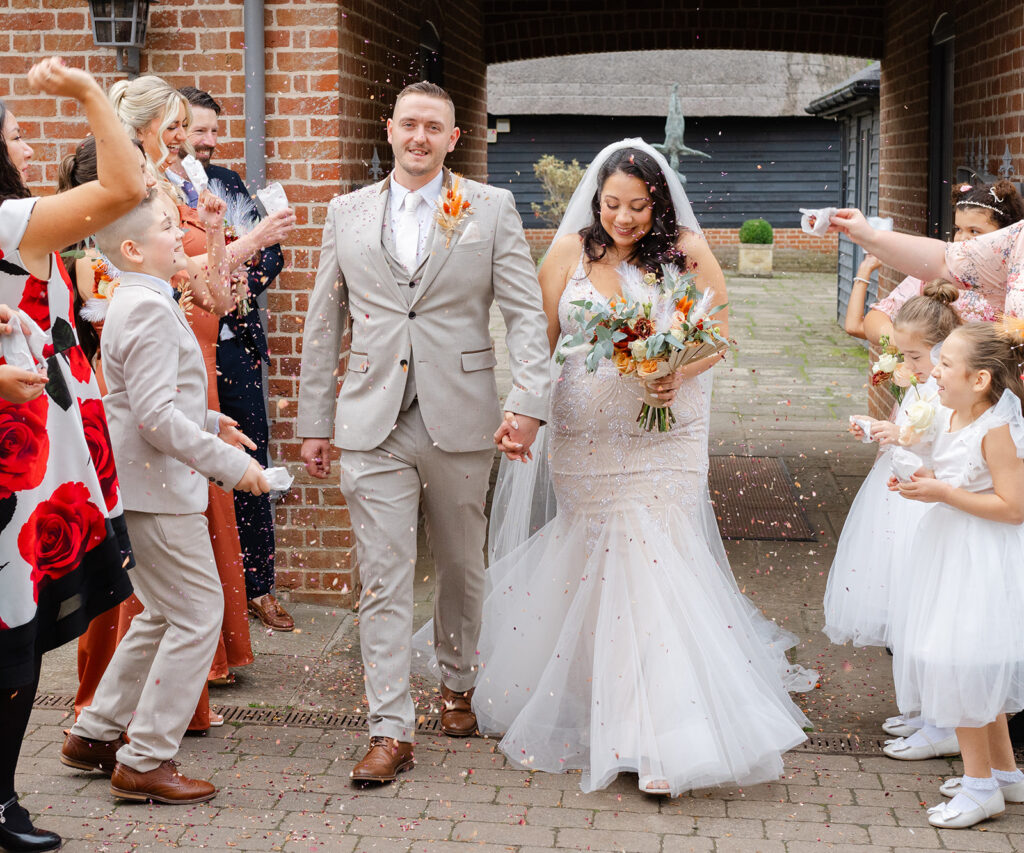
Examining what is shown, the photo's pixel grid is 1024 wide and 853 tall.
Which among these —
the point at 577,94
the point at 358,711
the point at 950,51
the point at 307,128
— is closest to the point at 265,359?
the point at 307,128

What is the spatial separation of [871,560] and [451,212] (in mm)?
2214

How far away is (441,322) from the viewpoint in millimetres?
4422

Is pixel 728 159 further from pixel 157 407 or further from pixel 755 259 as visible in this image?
pixel 157 407

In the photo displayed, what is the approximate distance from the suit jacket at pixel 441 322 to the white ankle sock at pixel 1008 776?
185cm

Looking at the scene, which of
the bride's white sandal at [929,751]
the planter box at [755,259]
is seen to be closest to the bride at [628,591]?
the bride's white sandal at [929,751]

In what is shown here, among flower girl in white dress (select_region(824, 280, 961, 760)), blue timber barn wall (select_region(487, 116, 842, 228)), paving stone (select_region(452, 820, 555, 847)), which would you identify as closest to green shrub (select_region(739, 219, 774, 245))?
blue timber barn wall (select_region(487, 116, 842, 228))

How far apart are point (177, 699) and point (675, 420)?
1.90 meters

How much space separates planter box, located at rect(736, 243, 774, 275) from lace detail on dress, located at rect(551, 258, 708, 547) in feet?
69.8

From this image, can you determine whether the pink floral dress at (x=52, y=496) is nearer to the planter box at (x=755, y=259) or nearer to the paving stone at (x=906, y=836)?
the paving stone at (x=906, y=836)

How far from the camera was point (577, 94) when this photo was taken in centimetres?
2819

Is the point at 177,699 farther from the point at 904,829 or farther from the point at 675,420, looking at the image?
the point at 904,829

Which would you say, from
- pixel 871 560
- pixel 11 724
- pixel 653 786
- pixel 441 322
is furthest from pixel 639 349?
pixel 11 724

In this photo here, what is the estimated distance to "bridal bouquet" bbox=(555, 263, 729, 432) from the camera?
4211 mm

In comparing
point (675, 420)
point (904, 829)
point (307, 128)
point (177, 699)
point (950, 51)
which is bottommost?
point (904, 829)
